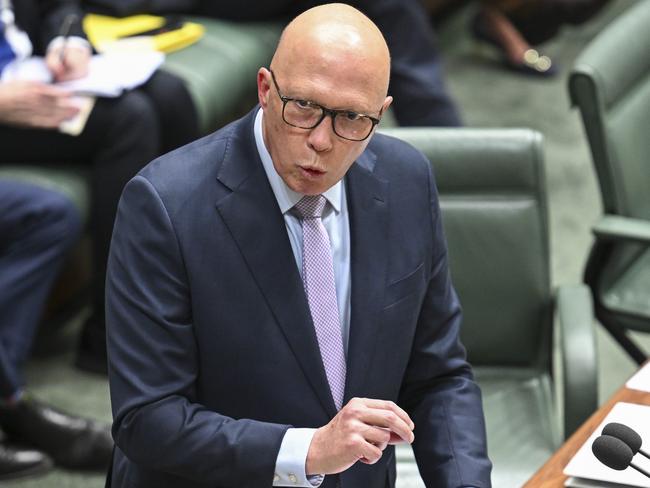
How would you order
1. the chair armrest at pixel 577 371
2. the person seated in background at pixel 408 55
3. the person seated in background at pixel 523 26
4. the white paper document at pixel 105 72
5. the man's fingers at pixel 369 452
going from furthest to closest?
the person seated in background at pixel 523 26 < the person seated in background at pixel 408 55 < the white paper document at pixel 105 72 < the chair armrest at pixel 577 371 < the man's fingers at pixel 369 452

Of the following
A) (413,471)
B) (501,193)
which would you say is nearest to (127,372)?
(413,471)

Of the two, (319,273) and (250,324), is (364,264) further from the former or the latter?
(250,324)

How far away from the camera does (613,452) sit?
1.78m

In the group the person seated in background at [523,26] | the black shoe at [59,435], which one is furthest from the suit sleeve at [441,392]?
the person seated in background at [523,26]

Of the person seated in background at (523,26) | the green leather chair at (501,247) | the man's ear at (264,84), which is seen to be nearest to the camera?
the man's ear at (264,84)

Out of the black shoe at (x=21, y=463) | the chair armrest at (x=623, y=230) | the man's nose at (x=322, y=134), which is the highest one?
the man's nose at (x=322, y=134)

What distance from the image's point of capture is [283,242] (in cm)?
187

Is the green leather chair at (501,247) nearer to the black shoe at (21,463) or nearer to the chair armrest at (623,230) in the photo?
the chair armrest at (623,230)

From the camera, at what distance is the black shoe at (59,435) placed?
123 inches

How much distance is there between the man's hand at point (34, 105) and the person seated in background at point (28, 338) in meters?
A: 0.19

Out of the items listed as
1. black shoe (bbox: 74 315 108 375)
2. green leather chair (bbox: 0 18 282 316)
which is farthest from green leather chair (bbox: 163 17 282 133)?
black shoe (bbox: 74 315 108 375)

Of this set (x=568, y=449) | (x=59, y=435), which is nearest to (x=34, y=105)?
(x=59, y=435)

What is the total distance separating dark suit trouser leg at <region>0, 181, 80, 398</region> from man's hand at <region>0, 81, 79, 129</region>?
0.63 feet

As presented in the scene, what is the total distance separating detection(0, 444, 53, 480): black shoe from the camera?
3.06 metres
